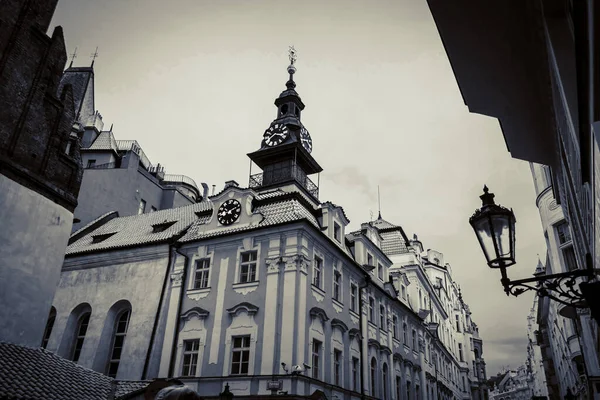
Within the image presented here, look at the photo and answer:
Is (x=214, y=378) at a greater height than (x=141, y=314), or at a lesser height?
lesser

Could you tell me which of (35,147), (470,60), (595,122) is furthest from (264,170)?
(595,122)

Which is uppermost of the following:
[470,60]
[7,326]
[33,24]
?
[33,24]

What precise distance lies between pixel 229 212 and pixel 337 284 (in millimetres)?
6741

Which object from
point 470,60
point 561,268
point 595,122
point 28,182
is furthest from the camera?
point 561,268

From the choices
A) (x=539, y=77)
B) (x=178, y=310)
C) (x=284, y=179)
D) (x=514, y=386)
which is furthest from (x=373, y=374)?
(x=514, y=386)

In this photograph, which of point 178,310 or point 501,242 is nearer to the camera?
point 501,242

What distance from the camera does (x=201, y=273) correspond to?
74.0 ft

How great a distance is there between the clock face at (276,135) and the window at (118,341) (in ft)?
45.0

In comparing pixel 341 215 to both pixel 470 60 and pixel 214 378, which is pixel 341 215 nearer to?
pixel 214 378

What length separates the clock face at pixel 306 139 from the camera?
30578mm

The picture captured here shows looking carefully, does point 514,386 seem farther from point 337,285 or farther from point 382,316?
point 337,285

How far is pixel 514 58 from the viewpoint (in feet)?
20.6

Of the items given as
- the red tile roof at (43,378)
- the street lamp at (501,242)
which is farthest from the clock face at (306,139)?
the street lamp at (501,242)

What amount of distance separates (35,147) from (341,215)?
15.2 metres
